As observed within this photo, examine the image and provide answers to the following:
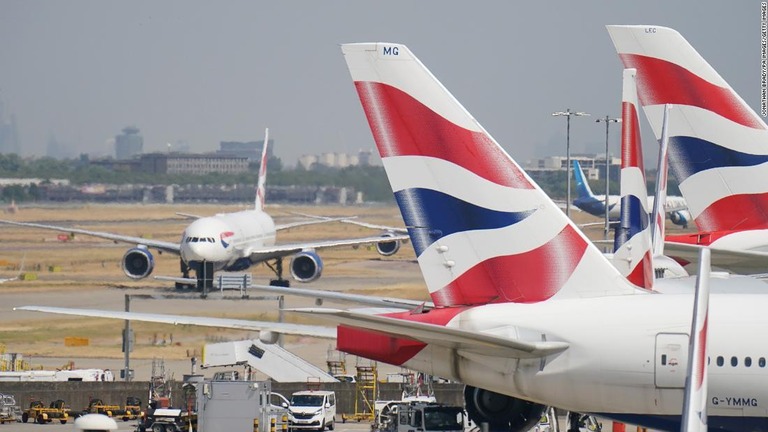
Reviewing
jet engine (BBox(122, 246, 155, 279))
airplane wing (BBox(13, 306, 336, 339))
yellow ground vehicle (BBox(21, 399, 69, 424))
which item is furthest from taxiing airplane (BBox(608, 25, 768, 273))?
jet engine (BBox(122, 246, 155, 279))

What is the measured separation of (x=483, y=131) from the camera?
19328 millimetres

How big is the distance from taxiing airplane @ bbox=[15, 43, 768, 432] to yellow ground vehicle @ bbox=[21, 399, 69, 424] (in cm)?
1853

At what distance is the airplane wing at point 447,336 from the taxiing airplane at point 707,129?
1158 centimetres

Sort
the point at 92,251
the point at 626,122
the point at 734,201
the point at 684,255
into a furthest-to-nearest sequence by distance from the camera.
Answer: the point at 92,251 < the point at 734,201 < the point at 684,255 < the point at 626,122

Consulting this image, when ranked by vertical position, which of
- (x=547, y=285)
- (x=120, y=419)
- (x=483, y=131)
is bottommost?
(x=120, y=419)

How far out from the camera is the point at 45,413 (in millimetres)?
37781

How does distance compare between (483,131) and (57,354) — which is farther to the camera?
(57,354)

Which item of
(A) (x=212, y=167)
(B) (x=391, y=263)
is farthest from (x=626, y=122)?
(A) (x=212, y=167)

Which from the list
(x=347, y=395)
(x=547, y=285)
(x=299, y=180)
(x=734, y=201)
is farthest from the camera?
(x=299, y=180)

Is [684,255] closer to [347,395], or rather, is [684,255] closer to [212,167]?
[347,395]

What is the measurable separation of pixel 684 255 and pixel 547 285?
9138 millimetres

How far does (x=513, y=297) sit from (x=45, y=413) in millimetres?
21860

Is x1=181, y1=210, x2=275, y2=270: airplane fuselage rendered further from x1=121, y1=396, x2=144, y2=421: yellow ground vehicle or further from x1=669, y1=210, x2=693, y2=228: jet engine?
x1=669, y1=210, x2=693, y2=228: jet engine

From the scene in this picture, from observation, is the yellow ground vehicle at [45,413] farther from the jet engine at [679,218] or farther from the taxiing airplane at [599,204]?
the jet engine at [679,218]
